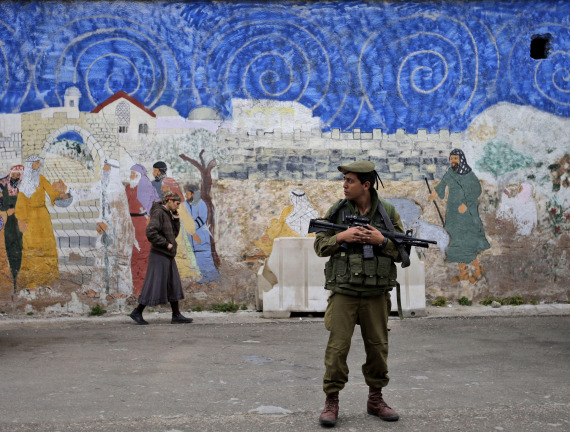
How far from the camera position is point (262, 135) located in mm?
11320

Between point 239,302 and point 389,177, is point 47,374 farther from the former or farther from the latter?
point 389,177

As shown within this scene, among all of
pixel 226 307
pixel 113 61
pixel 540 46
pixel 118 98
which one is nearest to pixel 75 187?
pixel 118 98

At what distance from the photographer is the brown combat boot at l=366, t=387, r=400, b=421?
4.98 m

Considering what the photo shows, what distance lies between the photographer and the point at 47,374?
6578 millimetres

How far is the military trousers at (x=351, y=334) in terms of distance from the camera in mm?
4934

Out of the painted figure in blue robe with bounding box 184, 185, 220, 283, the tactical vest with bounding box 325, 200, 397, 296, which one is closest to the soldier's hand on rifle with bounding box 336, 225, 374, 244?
the tactical vest with bounding box 325, 200, 397, 296

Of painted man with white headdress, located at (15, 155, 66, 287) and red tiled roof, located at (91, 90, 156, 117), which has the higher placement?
red tiled roof, located at (91, 90, 156, 117)

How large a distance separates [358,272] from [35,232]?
24.7ft

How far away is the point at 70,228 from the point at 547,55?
8.18 metres

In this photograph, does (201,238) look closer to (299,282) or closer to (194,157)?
(194,157)

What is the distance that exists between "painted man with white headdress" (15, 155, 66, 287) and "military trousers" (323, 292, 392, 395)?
7137 mm

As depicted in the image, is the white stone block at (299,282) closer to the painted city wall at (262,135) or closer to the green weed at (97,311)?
the painted city wall at (262,135)

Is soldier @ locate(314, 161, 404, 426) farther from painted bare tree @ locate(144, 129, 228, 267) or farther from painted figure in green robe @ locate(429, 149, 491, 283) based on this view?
painted figure in green robe @ locate(429, 149, 491, 283)

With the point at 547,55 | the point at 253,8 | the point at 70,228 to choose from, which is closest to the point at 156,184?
the point at 70,228
